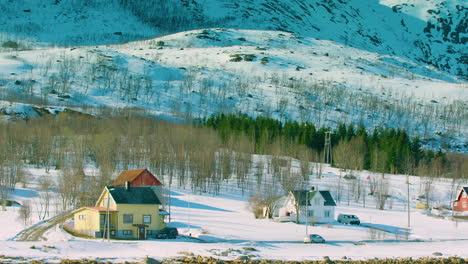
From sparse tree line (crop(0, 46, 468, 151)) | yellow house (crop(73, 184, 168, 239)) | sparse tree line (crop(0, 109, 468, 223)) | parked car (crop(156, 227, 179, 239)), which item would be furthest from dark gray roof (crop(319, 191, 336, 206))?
sparse tree line (crop(0, 46, 468, 151))

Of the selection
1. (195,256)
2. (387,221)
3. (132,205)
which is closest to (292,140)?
(387,221)

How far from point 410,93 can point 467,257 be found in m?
152

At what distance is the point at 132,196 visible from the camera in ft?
188

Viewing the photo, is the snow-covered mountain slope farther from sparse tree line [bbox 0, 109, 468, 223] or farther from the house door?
the house door

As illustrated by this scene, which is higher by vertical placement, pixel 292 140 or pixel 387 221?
pixel 292 140

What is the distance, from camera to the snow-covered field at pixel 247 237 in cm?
4672

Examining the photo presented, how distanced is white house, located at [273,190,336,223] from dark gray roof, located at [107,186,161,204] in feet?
52.7

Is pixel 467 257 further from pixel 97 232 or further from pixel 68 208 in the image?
pixel 68 208

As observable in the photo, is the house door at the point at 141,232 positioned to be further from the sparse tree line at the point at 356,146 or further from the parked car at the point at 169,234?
the sparse tree line at the point at 356,146

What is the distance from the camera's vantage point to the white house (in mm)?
70125

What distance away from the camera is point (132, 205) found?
5653 cm

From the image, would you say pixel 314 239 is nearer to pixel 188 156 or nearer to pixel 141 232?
pixel 141 232

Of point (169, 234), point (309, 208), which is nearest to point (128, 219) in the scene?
point (169, 234)

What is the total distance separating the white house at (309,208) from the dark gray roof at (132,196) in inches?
632
